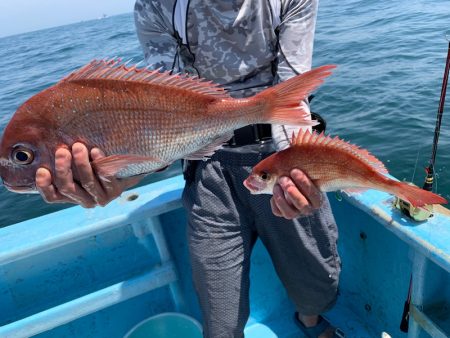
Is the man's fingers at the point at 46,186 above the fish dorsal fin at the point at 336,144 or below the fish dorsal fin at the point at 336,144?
above

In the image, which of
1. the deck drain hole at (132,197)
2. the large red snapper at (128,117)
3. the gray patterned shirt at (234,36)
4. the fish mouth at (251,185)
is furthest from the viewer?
the deck drain hole at (132,197)

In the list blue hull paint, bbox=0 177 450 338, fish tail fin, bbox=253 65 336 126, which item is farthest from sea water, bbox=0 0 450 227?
fish tail fin, bbox=253 65 336 126

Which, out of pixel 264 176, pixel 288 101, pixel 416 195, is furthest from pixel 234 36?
pixel 416 195

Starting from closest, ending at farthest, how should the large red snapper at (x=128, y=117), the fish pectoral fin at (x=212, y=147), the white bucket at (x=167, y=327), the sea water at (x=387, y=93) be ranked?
the large red snapper at (x=128, y=117) < the fish pectoral fin at (x=212, y=147) < the white bucket at (x=167, y=327) < the sea water at (x=387, y=93)

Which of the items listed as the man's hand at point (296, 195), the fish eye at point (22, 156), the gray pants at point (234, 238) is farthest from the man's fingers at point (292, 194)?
the fish eye at point (22, 156)

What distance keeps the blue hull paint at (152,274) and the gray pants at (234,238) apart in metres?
0.37

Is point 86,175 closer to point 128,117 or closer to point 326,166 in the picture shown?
point 128,117

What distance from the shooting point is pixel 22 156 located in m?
1.46

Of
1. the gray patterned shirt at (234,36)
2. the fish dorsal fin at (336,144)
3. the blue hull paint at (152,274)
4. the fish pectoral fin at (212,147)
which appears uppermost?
the gray patterned shirt at (234,36)

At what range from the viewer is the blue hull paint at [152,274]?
228 cm

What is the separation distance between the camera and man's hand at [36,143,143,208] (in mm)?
1463

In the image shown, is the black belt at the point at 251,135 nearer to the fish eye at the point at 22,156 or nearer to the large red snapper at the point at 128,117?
the large red snapper at the point at 128,117

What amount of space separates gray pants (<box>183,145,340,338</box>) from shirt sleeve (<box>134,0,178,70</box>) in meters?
0.58

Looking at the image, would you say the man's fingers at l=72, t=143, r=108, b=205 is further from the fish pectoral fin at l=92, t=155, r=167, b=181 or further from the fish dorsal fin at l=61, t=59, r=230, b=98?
the fish dorsal fin at l=61, t=59, r=230, b=98
